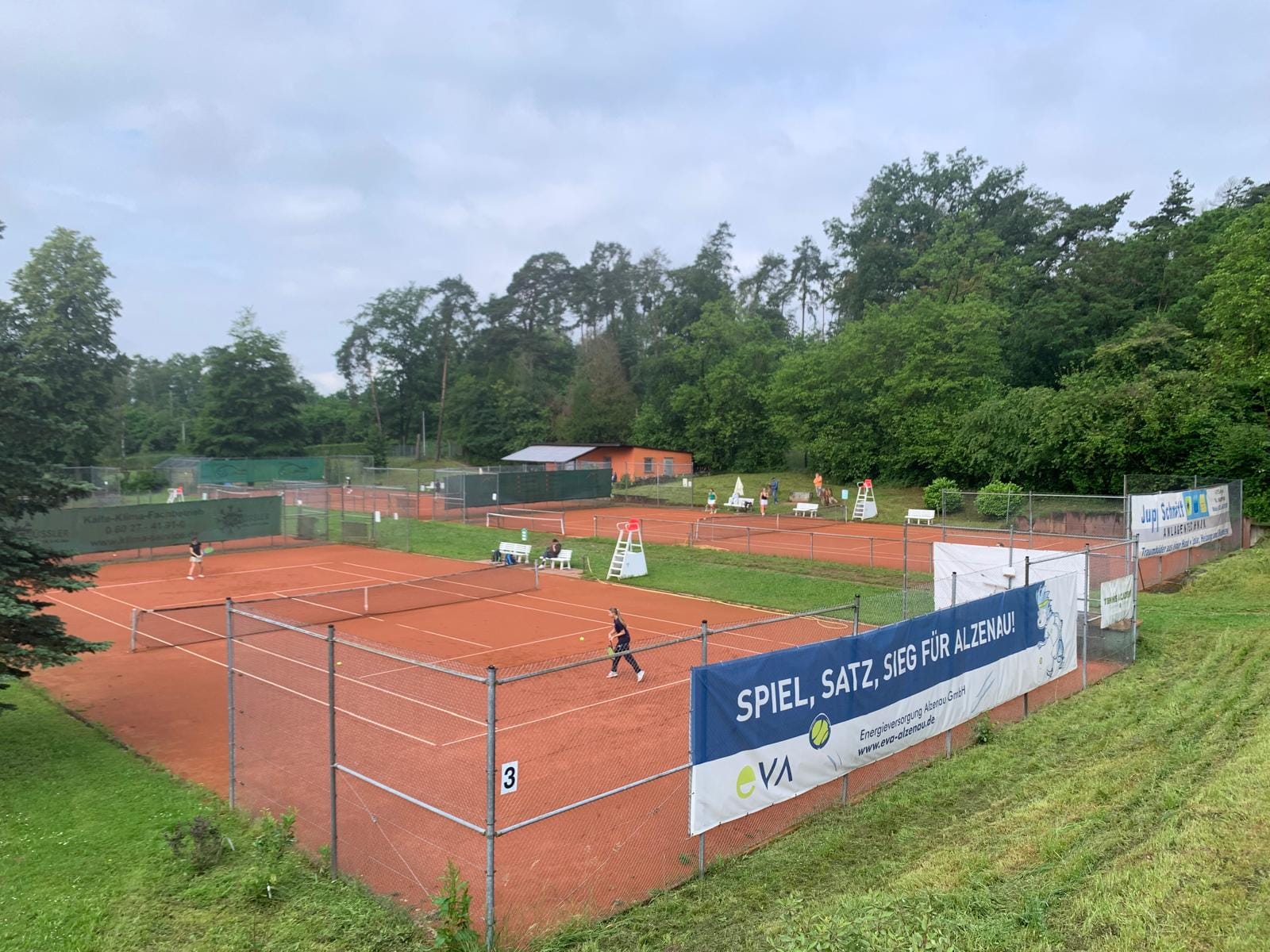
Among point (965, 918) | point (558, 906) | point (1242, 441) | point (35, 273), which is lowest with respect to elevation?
point (558, 906)

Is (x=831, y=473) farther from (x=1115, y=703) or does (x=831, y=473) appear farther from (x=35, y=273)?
(x=35, y=273)

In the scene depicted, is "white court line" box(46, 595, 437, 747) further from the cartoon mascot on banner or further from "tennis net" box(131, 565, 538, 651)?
the cartoon mascot on banner

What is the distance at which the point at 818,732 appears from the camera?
356 inches

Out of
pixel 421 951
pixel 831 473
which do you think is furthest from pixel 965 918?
pixel 831 473

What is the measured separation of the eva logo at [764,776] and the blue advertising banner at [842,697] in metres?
0.01

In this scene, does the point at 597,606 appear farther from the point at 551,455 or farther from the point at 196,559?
the point at 551,455

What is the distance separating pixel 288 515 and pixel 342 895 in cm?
3507

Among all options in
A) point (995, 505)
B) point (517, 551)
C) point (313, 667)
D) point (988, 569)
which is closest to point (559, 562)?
point (517, 551)

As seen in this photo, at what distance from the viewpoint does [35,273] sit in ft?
221

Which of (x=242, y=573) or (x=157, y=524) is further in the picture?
(x=157, y=524)

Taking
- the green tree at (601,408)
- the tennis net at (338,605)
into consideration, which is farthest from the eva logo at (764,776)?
the green tree at (601,408)

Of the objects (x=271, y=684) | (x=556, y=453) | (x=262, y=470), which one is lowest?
(x=271, y=684)

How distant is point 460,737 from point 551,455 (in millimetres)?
56272

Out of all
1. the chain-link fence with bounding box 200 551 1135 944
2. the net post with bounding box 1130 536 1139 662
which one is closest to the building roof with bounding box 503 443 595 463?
the chain-link fence with bounding box 200 551 1135 944
